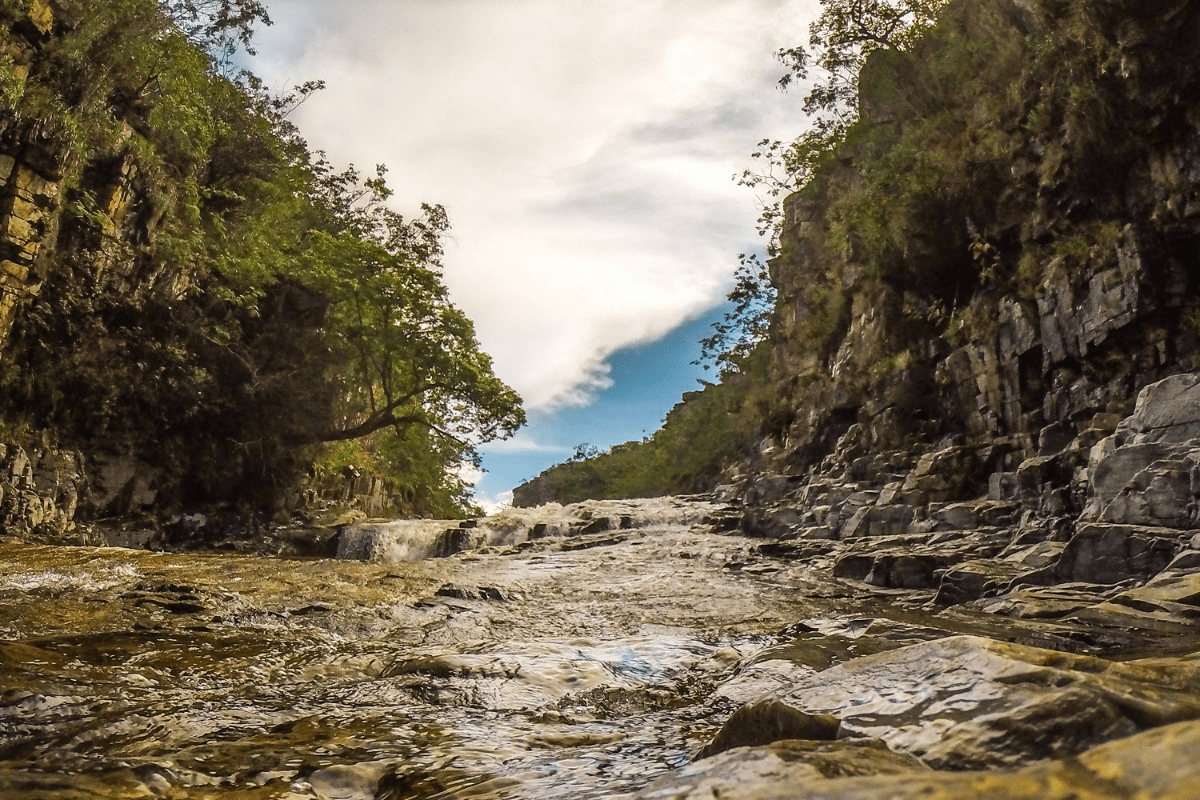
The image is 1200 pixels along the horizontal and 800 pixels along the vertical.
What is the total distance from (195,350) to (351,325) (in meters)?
4.48

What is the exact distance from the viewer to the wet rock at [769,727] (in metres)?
2.01

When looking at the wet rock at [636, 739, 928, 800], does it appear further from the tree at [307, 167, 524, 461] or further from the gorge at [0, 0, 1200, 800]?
the tree at [307, 167, 524, 461]

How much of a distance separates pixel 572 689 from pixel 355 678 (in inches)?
48.1

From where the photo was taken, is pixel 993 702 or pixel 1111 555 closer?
pixel 993 702

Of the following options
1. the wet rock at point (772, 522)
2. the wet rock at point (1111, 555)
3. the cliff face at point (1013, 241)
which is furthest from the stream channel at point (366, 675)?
the cliff face at point (1013, 241)

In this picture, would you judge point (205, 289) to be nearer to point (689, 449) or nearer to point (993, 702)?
point (993, 702)

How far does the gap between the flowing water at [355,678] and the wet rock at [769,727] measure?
0.82ft

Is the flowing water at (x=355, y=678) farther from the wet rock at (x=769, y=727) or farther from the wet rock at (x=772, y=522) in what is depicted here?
the wet rock at (x=772, y=522)

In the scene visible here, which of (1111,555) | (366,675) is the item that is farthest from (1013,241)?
(366,675)

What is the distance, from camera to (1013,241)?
45.1 feet

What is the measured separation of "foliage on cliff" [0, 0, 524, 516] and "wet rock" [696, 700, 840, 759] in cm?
1385

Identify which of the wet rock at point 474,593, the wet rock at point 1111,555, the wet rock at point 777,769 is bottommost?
the wet rock at point 474,593

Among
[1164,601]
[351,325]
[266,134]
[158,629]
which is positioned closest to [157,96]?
[266,134]

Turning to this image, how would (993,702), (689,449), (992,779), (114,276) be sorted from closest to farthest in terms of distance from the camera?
(992,779)
(993,702)
(114,276)
(689,449)
